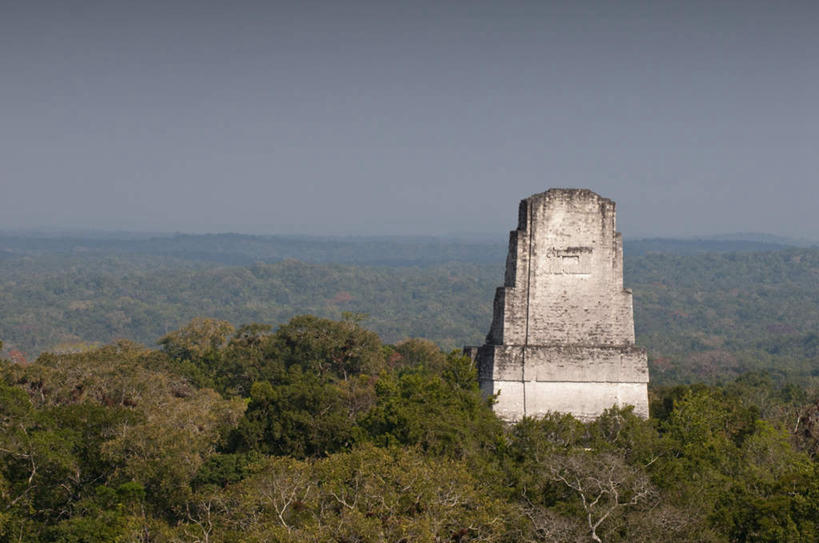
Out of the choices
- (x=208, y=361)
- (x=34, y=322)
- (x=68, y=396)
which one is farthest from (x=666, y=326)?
(x=68, y=396)

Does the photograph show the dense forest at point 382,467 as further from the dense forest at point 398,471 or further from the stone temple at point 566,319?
the stone temple at point 566,319

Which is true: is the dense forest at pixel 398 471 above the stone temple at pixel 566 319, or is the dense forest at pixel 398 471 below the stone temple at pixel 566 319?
below

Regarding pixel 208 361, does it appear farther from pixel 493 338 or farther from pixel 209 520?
pixel 209 520

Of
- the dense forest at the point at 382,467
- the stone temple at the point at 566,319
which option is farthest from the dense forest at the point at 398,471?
the stone temple at the point at 566,319

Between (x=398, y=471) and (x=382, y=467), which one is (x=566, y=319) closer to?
(x=382, y=467)

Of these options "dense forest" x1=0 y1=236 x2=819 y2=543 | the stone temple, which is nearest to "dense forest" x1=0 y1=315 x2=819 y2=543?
"dense forest" x1=0 y1=236 x2=819 y2=543

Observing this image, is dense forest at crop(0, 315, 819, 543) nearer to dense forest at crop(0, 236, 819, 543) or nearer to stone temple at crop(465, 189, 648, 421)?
dense forest at crop(0, 236, 819, 543)

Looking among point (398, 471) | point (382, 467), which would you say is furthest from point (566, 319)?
point (398, 471)
